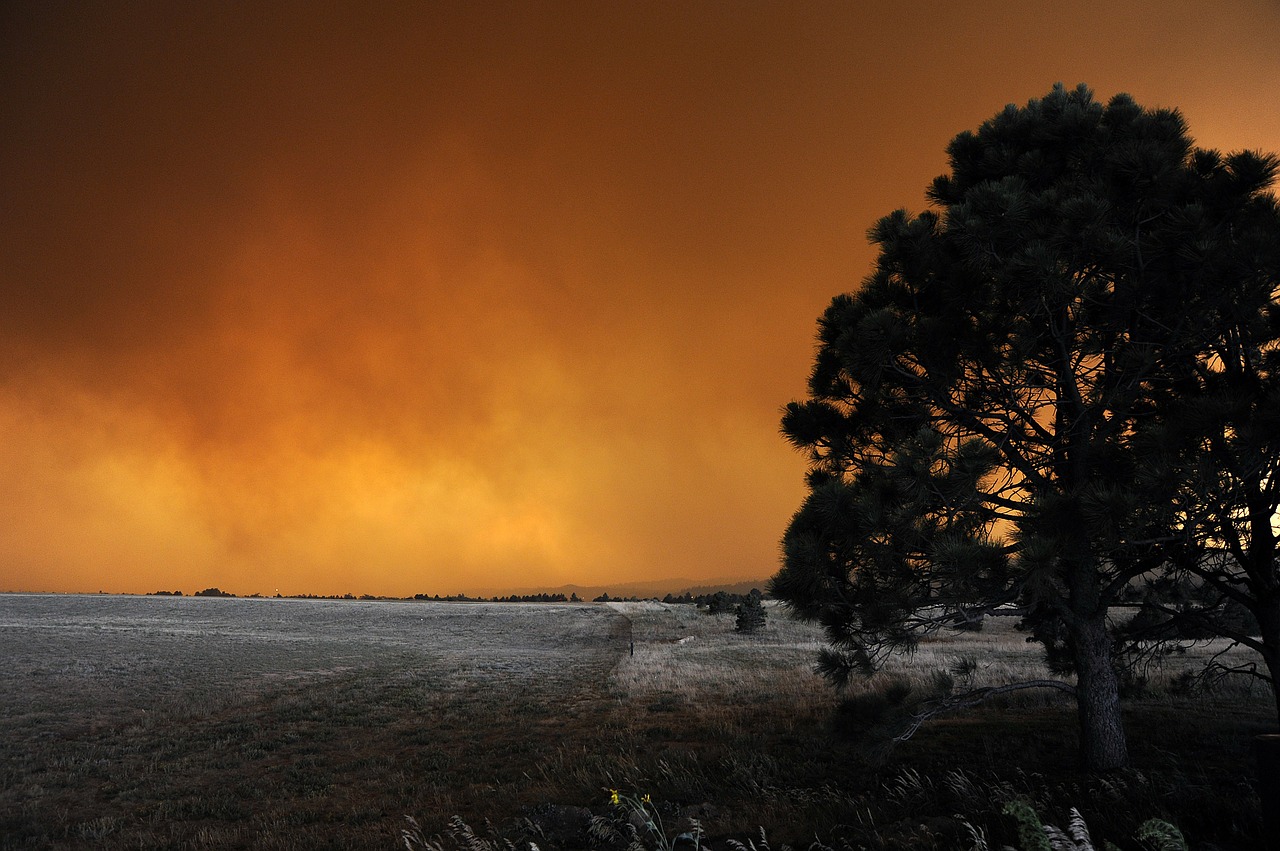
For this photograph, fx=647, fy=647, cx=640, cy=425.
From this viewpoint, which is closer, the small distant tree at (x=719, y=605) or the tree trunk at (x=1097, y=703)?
the tree trunk at (x=1097, y=703)

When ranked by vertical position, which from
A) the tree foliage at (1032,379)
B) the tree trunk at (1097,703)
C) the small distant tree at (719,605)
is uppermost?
the tree foliage at (1032,379)

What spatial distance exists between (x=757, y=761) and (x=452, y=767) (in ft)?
19.8

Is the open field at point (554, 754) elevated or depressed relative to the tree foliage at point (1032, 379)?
depressed

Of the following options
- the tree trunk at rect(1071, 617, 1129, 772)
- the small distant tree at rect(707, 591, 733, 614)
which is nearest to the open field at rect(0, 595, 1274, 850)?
the tree trunk at rect(1071, 617, 1129, 772)

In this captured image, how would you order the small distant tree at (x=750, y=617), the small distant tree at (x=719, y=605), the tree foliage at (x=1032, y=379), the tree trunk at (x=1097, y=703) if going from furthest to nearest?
the small distant tree at (x=719, y=605)
the small distant tree at (x=750, y=617)
the tree trunk at (x=1097, y=703)
the tree foliage at (x=1032, y=379)

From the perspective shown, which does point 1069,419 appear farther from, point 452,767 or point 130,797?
point 130,797

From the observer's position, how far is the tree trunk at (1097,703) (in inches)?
336

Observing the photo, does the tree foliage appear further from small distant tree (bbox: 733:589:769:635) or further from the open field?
small distant tree (bbox: 733:589:769:635)

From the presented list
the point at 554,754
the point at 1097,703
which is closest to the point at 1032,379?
the point at 1097,703

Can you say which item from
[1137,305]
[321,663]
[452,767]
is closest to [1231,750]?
[1137,305]

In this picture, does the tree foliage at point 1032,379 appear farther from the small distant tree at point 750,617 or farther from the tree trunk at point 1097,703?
the small distant tree at point 750,617

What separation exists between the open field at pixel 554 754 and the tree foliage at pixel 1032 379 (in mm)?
1847

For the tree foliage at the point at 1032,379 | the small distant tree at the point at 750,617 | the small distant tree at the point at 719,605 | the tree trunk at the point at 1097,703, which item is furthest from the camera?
the small distant tree at the point at 719,605

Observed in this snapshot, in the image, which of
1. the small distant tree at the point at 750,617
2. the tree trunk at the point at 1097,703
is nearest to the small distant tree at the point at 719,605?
the small distant tree at the point at 750,617
